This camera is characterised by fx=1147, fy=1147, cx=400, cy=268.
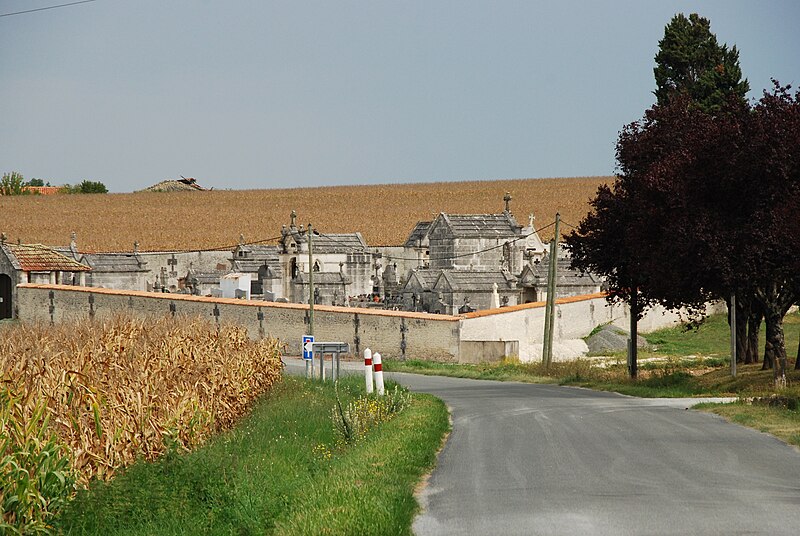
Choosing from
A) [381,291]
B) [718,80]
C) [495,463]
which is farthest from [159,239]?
[495,463]

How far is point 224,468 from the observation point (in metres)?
13.6

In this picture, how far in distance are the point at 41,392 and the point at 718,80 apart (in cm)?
5893

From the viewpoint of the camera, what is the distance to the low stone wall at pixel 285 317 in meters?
48.5

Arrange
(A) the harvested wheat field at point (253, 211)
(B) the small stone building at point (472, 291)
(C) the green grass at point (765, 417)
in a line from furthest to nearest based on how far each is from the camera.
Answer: (A) the harvested wheat field at point (253, 211) < (B) the small stone building at point (472, 291) < (C) the green grass at point (765, 417)

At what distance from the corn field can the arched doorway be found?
29051 millimetres

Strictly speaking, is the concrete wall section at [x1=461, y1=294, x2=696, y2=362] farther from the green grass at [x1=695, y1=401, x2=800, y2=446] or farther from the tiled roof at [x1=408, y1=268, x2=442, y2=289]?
the green grass at [x1=695, y1=401, x2=800, y2=446]

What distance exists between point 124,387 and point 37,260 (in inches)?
1539

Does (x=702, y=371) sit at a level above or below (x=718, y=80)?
below

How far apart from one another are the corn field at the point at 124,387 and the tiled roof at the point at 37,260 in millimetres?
28141

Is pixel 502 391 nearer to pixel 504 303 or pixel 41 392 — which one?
pixel 41 392

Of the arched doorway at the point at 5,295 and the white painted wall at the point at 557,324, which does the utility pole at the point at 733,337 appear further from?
the arched doorway at the point at 5,295

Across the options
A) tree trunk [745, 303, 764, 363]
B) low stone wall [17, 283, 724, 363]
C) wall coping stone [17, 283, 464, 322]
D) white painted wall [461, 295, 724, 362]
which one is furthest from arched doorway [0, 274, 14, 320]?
tree trunk [745, 303, 764, 363]

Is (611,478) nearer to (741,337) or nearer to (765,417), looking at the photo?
(765,417)

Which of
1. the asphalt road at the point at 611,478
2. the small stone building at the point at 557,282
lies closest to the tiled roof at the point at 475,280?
the small stone building at the point at 557,282
